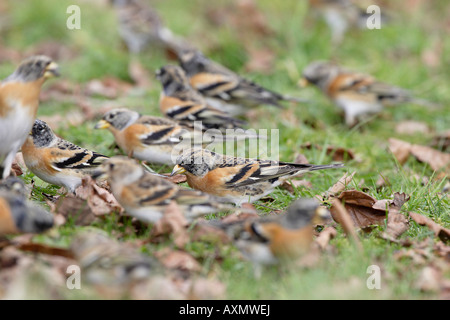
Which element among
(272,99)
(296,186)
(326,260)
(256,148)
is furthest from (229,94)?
(326,260)

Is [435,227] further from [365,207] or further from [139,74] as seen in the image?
[139,74]

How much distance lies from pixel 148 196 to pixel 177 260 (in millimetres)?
579

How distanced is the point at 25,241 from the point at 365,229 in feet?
8.98

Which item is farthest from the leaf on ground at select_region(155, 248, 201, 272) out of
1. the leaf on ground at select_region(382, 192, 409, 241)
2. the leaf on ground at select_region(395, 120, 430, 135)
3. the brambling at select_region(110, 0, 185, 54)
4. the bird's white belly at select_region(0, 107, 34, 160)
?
the brambling at select_region(110, 0, 185, 54)

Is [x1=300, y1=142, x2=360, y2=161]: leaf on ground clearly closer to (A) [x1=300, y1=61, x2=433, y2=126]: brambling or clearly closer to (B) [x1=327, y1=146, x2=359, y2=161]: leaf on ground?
(B) [x1=327, y1=146, x2=359, y2=161]: leaf on ground

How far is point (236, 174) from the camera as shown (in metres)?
5.57

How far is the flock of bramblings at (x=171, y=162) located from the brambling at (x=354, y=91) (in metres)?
1.38

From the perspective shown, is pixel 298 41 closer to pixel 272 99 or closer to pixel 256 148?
pixel 272 99

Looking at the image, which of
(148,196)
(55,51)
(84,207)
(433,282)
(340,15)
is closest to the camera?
(433,282)

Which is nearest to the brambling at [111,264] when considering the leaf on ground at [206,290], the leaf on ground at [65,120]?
the leaf on ground at [206,290]

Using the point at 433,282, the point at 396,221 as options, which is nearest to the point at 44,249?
the point at 433,282

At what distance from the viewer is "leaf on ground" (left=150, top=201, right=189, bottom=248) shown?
4410 mm

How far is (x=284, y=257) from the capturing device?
4.08 metres

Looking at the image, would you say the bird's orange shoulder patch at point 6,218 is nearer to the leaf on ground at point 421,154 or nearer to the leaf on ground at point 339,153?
the leaf on ground at point 339,153
